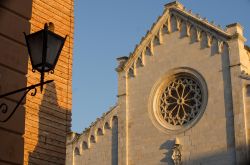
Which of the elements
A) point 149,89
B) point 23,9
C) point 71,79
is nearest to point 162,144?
point 149,89

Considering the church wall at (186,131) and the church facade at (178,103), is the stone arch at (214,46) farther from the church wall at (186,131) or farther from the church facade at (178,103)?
the church wall at (186,131)

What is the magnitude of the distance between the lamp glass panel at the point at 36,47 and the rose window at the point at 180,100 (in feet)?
66.4

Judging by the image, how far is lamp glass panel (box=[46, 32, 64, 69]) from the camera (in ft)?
25.1

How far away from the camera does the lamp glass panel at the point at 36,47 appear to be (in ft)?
25.1

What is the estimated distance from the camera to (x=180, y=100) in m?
28.2

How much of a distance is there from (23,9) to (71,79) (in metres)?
9.09

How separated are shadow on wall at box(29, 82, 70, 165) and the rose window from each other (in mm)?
9937

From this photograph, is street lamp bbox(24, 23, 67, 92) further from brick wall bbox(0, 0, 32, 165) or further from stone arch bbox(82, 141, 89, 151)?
stone arch bbox(82, 141, 89, 151)

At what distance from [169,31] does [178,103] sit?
12.1 feet

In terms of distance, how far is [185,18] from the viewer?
28797 millimetres

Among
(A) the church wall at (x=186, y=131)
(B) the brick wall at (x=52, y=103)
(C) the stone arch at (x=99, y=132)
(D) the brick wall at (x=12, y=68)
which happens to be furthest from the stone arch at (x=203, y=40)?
(D) the brick wall at (x=12, y=68)

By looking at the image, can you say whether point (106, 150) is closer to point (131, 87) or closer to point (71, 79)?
point (131, 87)

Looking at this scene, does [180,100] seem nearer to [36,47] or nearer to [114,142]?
[114,142]

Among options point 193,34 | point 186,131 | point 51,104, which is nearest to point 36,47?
point 51,104
